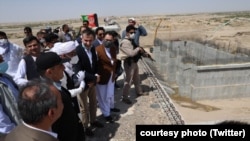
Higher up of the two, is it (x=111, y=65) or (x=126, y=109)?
(x=111, y=65)

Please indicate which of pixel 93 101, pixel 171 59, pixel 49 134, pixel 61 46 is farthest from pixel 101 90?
pixel 171 59

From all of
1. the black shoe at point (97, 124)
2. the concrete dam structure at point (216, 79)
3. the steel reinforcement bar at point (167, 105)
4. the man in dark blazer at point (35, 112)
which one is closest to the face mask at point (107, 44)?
the black shoe at point (97, 124)

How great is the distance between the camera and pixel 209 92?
32.1 feet

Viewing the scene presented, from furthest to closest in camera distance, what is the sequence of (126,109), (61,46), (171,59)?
(171,59)
(126,109)
(61,46)

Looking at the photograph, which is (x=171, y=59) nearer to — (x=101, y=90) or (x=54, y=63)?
(x=101, y=90)

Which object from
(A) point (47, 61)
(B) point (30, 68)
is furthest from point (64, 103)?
(B) point (30, 68)

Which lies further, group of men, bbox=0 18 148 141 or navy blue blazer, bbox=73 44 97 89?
navy blue blazer, bbox=73 44 97 89

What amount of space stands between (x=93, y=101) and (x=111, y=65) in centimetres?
72

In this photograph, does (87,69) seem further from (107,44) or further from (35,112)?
(35,112)

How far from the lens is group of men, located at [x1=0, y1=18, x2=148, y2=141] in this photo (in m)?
1.45

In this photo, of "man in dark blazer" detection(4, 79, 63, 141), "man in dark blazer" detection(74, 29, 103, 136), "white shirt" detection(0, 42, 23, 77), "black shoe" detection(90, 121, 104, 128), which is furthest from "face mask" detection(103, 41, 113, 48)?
"man in dark blazer" detection(4, 79, 63, 141)

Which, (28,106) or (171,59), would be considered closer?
(28,106)

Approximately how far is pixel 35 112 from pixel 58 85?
952 mm
